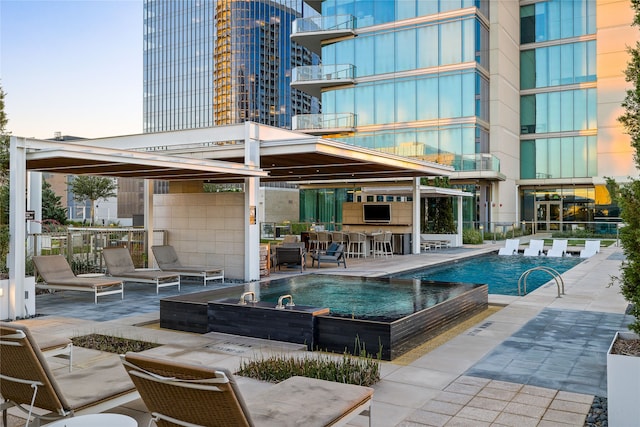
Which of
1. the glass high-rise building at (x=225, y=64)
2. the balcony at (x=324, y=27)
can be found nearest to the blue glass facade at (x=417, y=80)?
the balcony at (x=324, y=27)

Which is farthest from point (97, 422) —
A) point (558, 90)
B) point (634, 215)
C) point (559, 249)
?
point (558, 90)

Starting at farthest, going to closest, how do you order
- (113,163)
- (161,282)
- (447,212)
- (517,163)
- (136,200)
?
1. (136,200)
2. (517,163)
3. (447,212)
4. (161,282)
5. (113,163)

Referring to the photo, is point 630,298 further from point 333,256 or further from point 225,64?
point 225,64

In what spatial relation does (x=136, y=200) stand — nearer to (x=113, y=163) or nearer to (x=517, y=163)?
(x=517, y=163)

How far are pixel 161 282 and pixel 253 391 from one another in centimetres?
741

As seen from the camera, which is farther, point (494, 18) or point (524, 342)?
point (494, 18)

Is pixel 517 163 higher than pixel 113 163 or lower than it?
higher

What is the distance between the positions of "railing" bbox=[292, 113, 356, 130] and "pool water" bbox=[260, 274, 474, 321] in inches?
1019

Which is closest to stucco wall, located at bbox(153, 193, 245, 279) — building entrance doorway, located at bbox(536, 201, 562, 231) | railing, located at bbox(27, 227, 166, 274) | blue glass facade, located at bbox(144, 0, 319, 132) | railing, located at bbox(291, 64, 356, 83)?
railing, located at bbox(27, 227, 166, 274)

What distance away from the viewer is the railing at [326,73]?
37656 mm

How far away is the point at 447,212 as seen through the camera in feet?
91.8

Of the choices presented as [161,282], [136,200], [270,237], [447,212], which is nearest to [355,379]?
[161,282]

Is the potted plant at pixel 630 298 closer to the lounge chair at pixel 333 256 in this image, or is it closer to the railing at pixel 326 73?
the lounge chair at pixel 333 256

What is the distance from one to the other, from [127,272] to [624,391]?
1010cm
